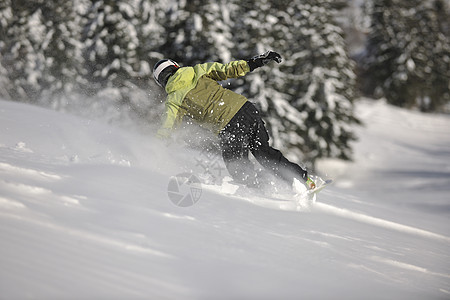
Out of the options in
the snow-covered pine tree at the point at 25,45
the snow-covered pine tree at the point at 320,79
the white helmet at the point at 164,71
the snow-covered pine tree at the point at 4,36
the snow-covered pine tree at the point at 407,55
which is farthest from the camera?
the snow-covered pine tree at the point at 407,55

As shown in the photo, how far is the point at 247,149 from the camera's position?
434 cm

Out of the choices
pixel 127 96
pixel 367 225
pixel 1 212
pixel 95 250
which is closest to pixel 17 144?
pixel 1 212

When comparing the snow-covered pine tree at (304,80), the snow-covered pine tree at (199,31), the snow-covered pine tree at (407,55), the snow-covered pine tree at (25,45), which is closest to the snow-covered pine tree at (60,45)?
the snow-covered pine tree at (25,45)

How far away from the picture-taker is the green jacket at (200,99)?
420 cm

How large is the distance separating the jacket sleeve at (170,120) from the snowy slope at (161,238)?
463 millimetres

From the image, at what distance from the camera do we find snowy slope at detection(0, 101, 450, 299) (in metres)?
1.90

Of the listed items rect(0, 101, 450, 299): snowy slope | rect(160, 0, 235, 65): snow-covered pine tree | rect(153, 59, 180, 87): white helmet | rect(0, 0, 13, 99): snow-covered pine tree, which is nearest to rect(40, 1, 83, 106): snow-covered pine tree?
rect(0, 0, 13, 99): snow-covered pine tree

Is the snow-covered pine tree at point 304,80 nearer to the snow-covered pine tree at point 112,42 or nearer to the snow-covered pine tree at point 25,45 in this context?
the snow-covered pine tree at point 112,42

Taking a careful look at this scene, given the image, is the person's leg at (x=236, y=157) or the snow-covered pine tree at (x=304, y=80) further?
the snow-covered pine tree at (x=304, y=80)

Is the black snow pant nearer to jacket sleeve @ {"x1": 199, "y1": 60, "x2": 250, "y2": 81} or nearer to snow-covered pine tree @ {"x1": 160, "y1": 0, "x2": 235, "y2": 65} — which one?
jacket sleeve @ {"x1": 199, "y1": 60, "x2": 250, "y2": 81}

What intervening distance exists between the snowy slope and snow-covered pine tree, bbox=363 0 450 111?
87.4ft

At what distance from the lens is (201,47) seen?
15008 mm

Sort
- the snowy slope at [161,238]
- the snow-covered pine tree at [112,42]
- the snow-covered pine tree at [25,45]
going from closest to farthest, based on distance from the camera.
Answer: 1. the snowy slope at [161,238]
2. the snow-covered pine tree at [112,42]
3. the snow-covered pine tree at [25,45]

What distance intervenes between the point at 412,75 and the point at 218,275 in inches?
1211
